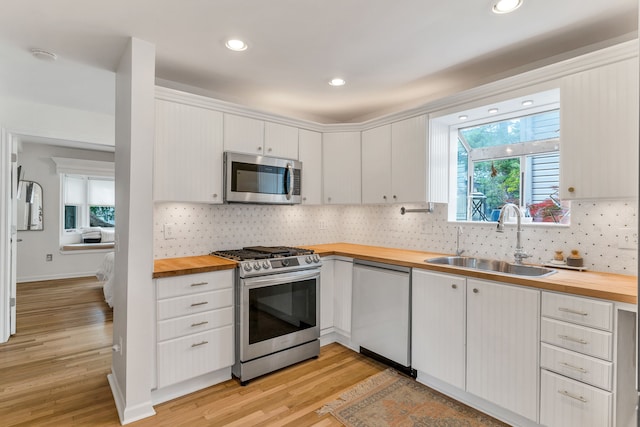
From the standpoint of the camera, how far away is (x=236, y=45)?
2271 mm

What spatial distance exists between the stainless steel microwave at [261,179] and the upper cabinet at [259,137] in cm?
9

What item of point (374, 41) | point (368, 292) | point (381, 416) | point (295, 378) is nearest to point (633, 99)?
point (374, 41)

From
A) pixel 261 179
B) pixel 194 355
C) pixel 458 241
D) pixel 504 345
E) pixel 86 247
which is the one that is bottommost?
pixel 194 355

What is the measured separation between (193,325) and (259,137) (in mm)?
1727

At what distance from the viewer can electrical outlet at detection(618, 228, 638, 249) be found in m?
2.05

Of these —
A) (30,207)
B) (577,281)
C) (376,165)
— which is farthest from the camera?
(30,207)

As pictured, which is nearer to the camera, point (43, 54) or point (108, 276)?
point (43, 54)

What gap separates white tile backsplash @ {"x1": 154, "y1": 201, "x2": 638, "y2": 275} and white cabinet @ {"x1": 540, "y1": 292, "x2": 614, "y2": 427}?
646 mm

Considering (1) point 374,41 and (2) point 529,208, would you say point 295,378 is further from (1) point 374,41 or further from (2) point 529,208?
(1) point 374,41

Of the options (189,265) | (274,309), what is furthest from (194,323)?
(274,309)

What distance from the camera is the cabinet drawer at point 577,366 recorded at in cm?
167

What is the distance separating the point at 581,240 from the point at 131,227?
3060 millimetres

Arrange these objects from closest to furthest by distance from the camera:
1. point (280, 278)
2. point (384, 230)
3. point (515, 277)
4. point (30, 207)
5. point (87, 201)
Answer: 1. point (515, 277)
2. point (280, 278)
3. point (384, 230)
4. point (30, 207)
5. point (87, 201)

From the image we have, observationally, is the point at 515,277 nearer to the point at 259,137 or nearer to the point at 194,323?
the point at 194,323
